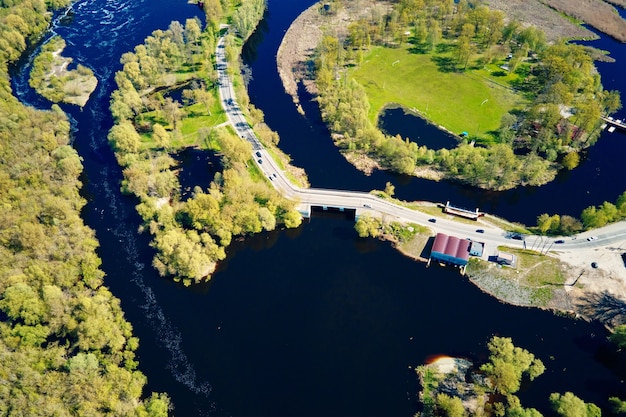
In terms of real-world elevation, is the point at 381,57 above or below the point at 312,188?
above

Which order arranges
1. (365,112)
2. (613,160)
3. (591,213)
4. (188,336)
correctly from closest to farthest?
(188,336)
(591,213)
(613,160)
(365,112)

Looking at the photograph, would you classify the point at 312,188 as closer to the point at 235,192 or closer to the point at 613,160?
the point at 235,192

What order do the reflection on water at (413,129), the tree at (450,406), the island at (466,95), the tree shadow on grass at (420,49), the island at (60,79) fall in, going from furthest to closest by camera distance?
the tree shadow on grass at (420,49), the island at (60,79), the reflection on water at (413,129), the island at (466,95), the tree at (450,406)

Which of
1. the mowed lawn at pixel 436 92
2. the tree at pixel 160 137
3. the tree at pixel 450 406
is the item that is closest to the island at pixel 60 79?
the tree at pixel 160 137

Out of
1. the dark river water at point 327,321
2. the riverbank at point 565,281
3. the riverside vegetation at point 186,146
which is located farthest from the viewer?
the riverside vegetation at point 186,146

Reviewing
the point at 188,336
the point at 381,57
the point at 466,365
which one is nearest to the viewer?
the point at 466,365

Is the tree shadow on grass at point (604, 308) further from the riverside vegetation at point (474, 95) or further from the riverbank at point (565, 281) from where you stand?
the riverside vegetation at point (474, 95)

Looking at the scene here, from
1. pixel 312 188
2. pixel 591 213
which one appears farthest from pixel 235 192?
pixel 591 213

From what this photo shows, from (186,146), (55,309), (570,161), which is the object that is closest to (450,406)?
(55,309)
